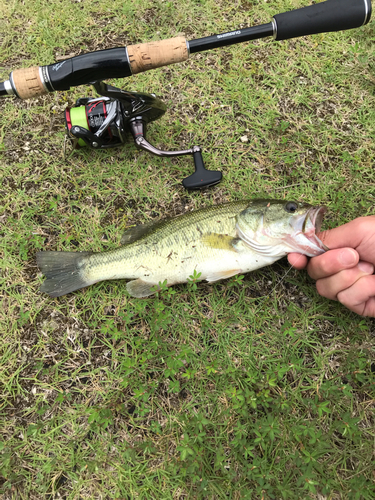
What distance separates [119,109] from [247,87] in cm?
162

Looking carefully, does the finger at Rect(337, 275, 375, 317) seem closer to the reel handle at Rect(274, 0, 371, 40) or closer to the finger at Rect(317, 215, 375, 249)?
the finger at Rect(317, 215, 375, 249)

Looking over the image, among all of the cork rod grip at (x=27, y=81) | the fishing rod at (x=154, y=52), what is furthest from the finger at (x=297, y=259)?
the cork rod grip at (x=27, y=81)

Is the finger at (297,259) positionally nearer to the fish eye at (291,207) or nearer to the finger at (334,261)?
the finger at (334,261)

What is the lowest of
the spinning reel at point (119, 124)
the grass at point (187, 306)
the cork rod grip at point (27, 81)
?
the grass at point (187, 306)

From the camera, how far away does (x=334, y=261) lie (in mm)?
2707

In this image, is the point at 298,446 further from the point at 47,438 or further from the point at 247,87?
the point at 247,87

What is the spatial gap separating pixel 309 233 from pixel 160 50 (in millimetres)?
1940

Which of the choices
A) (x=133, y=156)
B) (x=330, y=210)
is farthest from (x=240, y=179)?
(x=133, y=156)

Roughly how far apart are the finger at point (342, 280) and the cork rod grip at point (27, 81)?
9.46 feet

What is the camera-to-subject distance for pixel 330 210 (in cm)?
340

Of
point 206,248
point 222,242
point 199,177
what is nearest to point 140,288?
point 206,248

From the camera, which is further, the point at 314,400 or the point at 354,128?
the point at 354,128

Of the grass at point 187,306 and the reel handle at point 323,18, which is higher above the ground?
the reel handle at point 323,18

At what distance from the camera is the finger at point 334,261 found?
2668 mm
